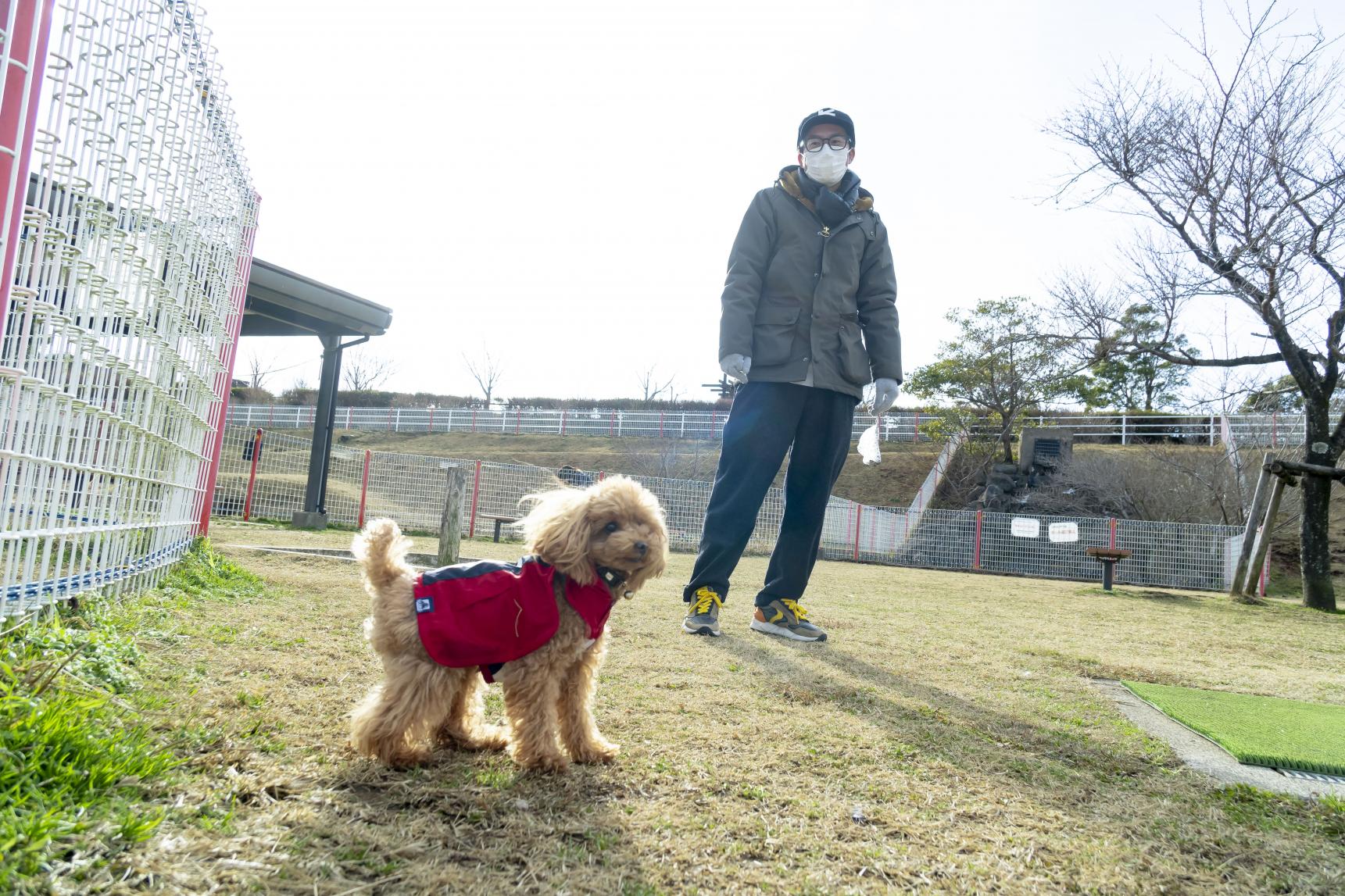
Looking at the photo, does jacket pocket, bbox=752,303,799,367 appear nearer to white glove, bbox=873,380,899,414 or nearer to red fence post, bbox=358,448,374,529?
white glove, bbox=873,380,899,414

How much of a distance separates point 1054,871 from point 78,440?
9.20 ft

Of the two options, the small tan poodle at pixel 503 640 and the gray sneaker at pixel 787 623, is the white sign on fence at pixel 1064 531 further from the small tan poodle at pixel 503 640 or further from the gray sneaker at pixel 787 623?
the small tan poodle at pixel 503 640

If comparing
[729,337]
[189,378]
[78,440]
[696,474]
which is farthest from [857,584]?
[696,474]

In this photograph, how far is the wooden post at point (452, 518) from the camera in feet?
18.8

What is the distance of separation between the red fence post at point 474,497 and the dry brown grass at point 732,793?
28.6 feet

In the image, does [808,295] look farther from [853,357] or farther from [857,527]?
[857,527]

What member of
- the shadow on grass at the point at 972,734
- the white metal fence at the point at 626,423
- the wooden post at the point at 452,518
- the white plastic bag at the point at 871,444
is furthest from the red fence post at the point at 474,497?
the white metal fence at the point at 626,423

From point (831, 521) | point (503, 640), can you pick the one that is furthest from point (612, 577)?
point (831, 521)

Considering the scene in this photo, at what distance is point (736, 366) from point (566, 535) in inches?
59.7

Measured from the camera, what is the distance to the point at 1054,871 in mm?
1409

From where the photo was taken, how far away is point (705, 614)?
363 centimetres

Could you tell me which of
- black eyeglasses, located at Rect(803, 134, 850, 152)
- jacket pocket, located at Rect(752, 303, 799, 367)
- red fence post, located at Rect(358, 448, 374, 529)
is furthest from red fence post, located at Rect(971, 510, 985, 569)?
jacket pocket, located at Rect(752, 303, 799, 367)

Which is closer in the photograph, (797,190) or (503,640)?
(503,640)

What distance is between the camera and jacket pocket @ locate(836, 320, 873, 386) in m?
3.58
